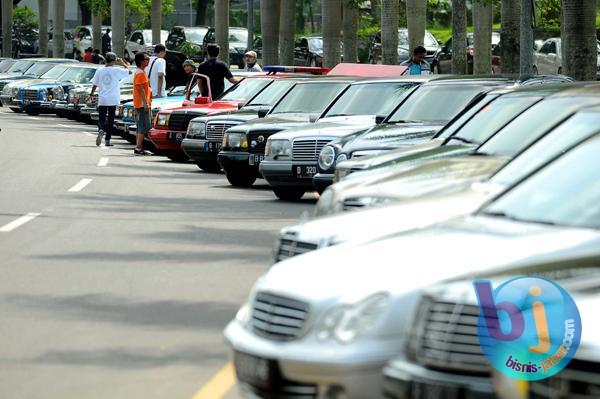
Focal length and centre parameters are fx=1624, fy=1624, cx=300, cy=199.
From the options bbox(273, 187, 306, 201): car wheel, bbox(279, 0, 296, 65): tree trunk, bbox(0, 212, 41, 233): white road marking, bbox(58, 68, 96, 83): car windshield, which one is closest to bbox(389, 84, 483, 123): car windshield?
bbox(273, 187, 306, 201): car wheel

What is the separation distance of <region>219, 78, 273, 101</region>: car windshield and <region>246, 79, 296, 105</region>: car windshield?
61cm

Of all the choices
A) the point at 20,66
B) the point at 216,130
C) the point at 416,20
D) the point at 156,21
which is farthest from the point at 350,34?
the point at 156,21

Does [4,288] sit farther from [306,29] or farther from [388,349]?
[306,29]

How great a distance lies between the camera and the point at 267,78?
92.6ft

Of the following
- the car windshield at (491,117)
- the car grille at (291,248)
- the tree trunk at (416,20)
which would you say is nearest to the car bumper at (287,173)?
the car windshield at (491,117)

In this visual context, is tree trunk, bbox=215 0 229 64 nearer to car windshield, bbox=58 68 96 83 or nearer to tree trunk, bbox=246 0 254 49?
tree trunk, bbox=246 0 254 49

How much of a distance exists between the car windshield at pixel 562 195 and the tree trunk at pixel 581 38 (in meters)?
19.3

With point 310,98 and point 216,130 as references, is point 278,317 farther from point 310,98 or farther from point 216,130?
point 216,130

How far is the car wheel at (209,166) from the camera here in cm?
2619

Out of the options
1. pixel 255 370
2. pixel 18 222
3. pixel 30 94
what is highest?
pixel 30 94

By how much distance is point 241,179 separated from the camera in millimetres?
22891

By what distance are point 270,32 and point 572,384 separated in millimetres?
44261

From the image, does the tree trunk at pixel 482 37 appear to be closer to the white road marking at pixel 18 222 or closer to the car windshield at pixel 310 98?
the car windshield at pixel 310 98

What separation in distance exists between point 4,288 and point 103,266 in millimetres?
1446
